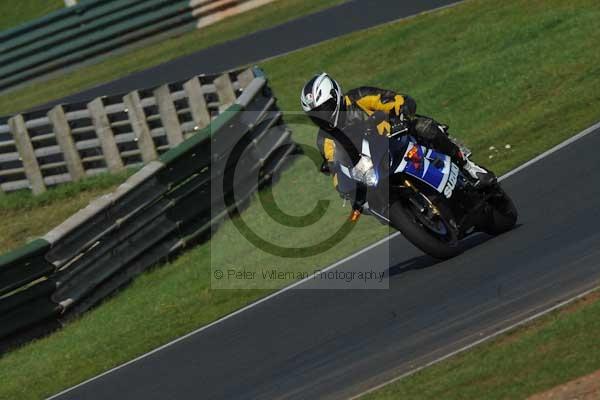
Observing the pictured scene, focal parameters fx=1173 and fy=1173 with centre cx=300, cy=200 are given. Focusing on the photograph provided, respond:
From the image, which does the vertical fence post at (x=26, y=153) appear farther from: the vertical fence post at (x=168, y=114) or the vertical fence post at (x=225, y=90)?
the vertical fence post at (x=225, y=90)

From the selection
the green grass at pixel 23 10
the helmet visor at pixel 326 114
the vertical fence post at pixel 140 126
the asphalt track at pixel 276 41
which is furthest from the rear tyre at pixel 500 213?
the green grass at pixel 23 10

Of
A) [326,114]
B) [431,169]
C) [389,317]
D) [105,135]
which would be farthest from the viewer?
[105,135]

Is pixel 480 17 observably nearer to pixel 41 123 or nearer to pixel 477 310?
pixel 41 123

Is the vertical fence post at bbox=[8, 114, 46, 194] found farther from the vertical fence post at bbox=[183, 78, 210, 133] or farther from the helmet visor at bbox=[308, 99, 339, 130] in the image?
the helmet visor at bbox=[308, 99, 339, 130]

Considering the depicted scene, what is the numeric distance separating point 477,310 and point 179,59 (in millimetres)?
16097

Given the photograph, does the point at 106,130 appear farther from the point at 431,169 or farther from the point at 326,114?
the point at 431,169

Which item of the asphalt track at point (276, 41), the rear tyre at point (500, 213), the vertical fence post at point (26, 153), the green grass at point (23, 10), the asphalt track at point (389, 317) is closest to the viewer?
the asphalt track at point (389, 317)

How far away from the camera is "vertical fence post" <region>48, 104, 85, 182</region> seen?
17.5m

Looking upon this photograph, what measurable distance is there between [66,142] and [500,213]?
9289 millimetres

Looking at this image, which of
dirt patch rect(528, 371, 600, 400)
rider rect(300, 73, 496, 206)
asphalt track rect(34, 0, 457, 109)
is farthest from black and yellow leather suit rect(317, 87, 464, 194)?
asphalt track rect(34, 0, 457, 109)

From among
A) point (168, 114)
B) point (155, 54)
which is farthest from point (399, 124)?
point (155, 54)

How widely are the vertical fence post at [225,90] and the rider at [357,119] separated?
641cm

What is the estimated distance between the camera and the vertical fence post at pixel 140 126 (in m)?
17.0

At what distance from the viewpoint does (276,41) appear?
22.1 m
